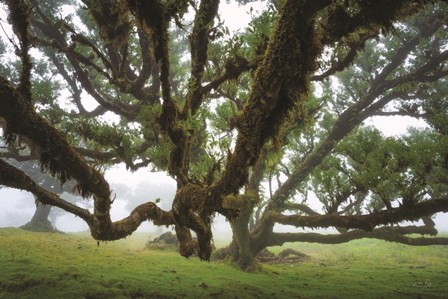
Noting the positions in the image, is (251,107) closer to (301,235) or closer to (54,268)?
(54,268)

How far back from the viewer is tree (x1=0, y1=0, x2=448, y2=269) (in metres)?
3.38

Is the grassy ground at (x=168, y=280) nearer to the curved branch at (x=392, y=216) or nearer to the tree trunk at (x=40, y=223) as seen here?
the curved branch at (x=392, y=216)

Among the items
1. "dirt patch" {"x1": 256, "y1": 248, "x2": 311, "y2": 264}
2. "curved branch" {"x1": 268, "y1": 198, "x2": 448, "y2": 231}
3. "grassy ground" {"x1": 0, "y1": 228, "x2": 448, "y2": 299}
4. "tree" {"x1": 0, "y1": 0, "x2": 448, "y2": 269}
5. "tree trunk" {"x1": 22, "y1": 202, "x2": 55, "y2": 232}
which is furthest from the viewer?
"tree trunk" {"x1": 22, "y1": 202, "x2": 55, "y2": 232}

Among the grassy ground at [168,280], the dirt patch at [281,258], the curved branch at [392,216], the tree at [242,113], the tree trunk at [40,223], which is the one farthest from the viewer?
the tree trunk at [40,223]

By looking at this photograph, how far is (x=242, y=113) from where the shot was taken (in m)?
3.71

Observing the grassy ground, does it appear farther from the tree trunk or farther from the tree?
the tree trunk

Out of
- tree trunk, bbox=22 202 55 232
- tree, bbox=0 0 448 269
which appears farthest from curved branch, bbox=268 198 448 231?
tree trunk, bbox=22 202 55 232

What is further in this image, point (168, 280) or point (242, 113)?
point (168, 280)

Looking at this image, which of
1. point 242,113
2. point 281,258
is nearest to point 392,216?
point 242,113

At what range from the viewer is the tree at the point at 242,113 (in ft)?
11.1

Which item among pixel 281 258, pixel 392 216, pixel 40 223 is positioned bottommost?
pixel 281 258

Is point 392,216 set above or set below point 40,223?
below

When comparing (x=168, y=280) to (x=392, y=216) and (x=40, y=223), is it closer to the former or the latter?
(x=392, y=216)

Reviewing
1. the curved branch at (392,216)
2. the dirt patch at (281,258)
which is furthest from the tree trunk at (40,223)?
the curved branch at (392,216)
